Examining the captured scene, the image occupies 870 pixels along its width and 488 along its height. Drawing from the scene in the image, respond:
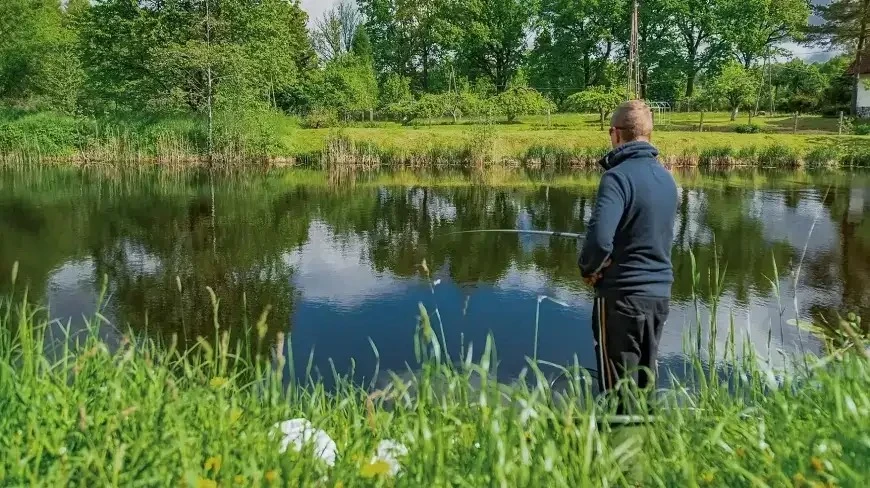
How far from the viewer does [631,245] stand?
3.80 metres

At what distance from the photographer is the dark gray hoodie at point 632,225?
12.1 ft

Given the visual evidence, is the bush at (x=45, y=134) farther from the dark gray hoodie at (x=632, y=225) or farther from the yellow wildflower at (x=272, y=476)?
the yellow wildflower at (x=272, y=476)

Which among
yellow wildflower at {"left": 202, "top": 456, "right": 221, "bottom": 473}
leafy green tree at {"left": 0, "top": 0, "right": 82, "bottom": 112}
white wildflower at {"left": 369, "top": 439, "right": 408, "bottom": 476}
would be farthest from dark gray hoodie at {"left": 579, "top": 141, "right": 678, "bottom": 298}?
leafy green tree at {"left": 0, "top": 0, "right": 82, "bottom": 112}

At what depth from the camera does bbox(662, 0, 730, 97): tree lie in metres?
44.2

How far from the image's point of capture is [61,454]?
6.72 ft

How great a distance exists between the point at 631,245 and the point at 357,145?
28.7 m

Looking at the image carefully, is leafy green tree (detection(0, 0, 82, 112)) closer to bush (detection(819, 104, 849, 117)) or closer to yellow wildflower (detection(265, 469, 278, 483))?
yellow wildflower (detection(265, 469, 278, 483))

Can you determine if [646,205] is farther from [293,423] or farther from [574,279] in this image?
[574,279]

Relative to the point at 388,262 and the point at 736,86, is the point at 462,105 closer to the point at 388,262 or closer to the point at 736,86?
the point at 736,86

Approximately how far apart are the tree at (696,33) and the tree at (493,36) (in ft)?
33.6

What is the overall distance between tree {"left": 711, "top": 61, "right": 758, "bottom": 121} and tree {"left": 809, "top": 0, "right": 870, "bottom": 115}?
5167mm

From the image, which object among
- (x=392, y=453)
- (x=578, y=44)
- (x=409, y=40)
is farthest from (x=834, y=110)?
(x=392, y=453)

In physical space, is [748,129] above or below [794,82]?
below

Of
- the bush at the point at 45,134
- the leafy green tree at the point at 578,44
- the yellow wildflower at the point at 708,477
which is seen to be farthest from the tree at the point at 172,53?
the yellow wildflower at the point at 708,477
